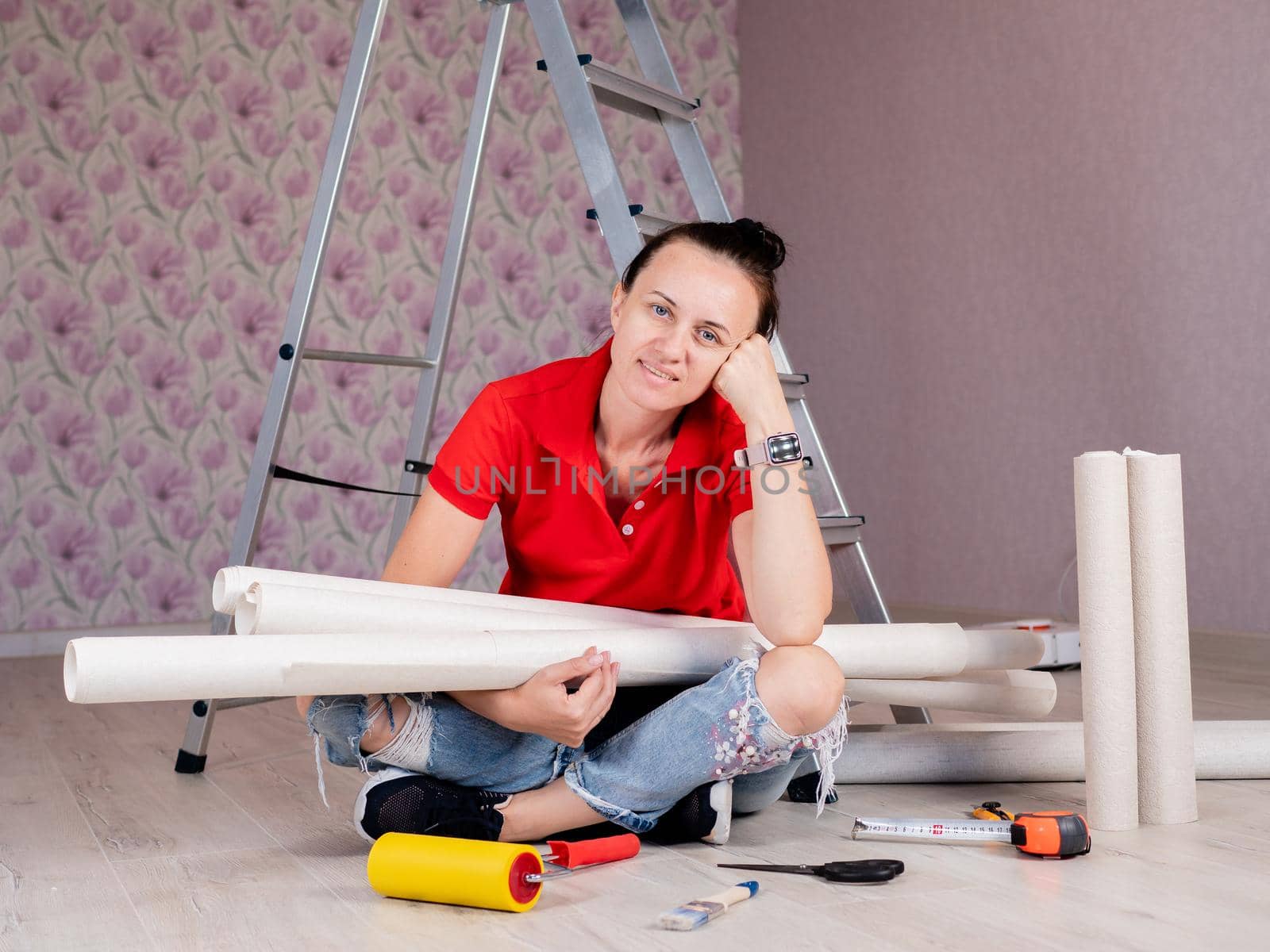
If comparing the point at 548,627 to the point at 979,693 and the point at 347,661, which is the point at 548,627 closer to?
the point at 347,661

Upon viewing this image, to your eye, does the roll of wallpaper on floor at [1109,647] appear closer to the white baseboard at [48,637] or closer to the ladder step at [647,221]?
the ladder step at [647,221]

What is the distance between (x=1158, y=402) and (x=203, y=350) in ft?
9.31

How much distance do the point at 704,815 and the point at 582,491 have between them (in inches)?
17.6

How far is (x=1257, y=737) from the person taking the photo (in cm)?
186

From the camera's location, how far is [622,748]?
1.51 meters

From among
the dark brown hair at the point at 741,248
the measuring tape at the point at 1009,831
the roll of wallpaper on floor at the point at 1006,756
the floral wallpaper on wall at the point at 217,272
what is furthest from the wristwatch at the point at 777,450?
the floral wallpaper on wall at the point at 217,272

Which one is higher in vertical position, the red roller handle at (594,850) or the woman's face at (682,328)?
the woman's face at (682,328)

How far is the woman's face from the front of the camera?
5.23ft

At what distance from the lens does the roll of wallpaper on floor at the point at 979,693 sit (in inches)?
74.6

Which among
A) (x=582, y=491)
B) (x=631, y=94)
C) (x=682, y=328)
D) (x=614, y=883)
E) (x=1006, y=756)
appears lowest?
(x=614, y=883)

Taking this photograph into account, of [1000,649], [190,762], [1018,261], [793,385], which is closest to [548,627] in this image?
[1000,649]

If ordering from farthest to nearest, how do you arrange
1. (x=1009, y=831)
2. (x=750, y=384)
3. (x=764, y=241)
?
(x=764, y=241) → (x=750, y=384) → (x=1009, y=831)

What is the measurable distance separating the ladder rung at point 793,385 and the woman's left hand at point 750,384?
538 mm

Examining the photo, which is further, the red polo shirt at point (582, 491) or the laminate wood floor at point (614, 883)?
the red polo shirt at point (582, 491)
